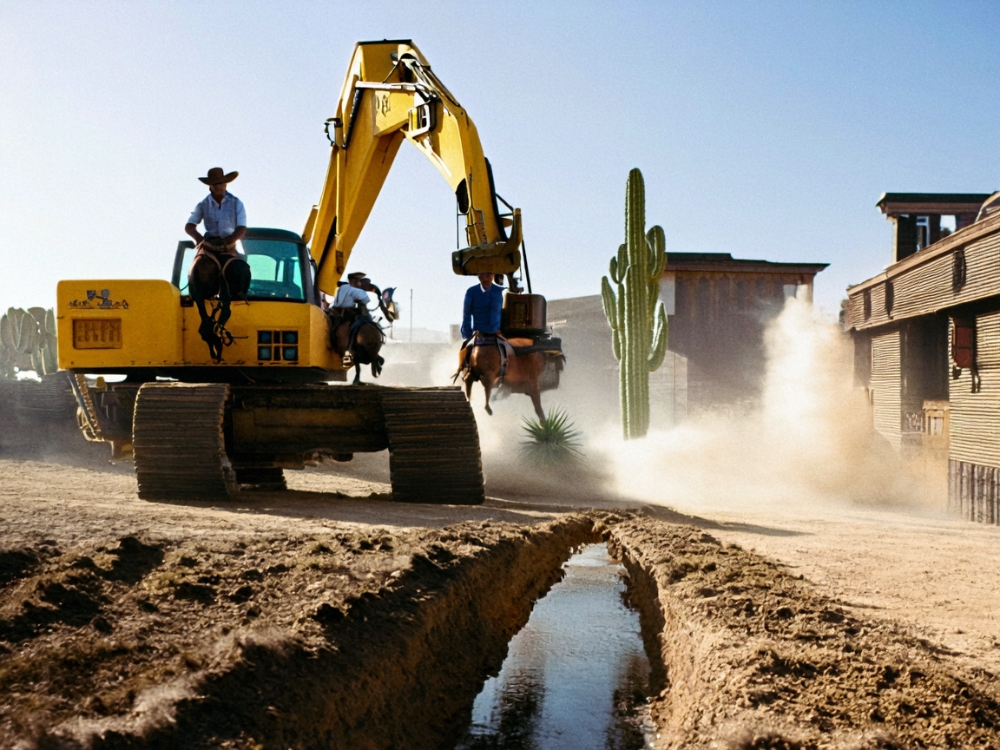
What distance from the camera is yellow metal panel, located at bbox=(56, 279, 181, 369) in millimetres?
10500

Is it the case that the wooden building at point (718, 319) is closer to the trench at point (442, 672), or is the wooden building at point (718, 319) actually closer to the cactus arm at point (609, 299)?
the cactus arm at point (609, 299)

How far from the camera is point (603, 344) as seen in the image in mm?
36531

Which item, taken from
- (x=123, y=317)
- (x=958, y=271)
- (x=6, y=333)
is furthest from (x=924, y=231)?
(x=6, y=333)

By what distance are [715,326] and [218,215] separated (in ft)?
65.4

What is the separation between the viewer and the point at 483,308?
1336 cm

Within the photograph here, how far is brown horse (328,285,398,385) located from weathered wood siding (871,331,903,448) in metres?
13.0

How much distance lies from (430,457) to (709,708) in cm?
648

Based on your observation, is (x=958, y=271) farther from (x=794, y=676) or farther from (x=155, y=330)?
(x=794, y=676)

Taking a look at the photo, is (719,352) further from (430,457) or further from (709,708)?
(709,708)

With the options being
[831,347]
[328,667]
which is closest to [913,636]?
[328,667]

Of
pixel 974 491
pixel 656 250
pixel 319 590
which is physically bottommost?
pixel 974 491

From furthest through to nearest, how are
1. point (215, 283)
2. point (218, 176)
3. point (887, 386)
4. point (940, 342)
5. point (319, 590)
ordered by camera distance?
point (887, 386)
point (940, 342)
point (215, 283)
point (218, 176)
point (319, 590)

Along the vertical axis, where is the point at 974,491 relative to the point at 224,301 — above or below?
below

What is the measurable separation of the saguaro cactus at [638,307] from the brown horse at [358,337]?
9.21 metres
